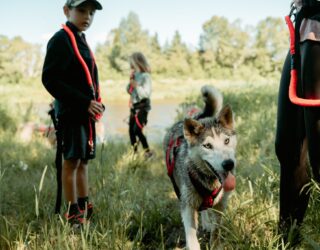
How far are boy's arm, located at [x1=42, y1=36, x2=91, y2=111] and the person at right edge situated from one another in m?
1.64

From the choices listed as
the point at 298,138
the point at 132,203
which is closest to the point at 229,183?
the point at 298,138

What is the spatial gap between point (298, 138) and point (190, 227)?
102cm

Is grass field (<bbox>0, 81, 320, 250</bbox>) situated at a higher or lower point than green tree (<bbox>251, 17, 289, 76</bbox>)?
lower

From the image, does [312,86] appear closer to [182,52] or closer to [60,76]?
[60,76]

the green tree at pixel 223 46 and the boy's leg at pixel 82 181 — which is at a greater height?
the green tree at pixel 223 46

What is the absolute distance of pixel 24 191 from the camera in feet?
12.3

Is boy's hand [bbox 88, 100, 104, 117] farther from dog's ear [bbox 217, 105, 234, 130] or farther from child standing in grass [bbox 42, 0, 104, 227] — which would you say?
dog's ear [bbox 217, 105, 234, 130]

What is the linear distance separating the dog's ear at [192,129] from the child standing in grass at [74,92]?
0.80 metres

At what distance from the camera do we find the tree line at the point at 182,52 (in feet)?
118

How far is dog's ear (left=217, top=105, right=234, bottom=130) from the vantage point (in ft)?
9.12

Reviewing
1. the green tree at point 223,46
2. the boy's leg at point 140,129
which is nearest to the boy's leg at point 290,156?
the boy's leg at point 140,129

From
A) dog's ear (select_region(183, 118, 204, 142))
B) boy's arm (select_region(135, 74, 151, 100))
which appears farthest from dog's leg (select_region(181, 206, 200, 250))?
boy's arm (select_region(135, 74, 151, 100))

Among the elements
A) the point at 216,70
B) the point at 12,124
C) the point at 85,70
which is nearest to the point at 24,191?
the point at 85,70

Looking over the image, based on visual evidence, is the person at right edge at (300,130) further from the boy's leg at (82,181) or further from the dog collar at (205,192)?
the boy's leg at (82,181)
